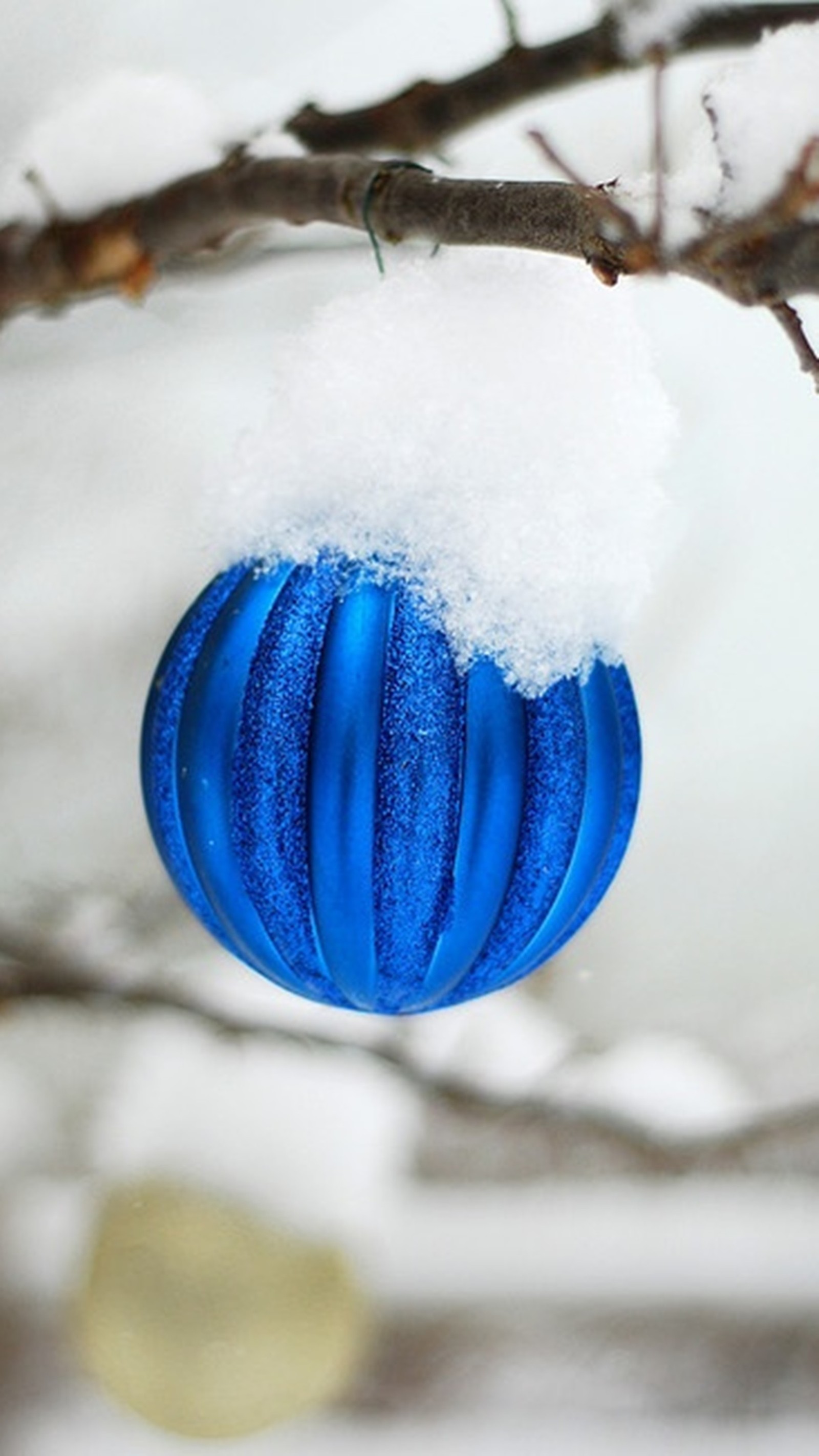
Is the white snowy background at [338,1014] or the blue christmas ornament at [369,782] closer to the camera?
the blue christmas ornament at [369,782]

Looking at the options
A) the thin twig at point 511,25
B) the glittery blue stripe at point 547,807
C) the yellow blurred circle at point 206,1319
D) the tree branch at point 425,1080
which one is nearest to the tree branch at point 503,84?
the thin twig at point 511,25

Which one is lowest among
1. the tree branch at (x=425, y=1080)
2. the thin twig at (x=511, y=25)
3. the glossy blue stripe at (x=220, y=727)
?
the glossy blue stripe at (x=220, y=727)

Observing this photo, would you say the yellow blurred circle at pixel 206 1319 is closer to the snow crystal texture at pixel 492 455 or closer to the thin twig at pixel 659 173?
the snow crystal texture at pixel 492 455

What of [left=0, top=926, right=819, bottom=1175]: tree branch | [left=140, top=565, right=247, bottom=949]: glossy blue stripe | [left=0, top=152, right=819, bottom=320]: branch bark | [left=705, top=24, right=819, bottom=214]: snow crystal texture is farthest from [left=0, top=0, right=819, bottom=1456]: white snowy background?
[left=705, top=24, right=819, bottom=214]: snow crystal texture

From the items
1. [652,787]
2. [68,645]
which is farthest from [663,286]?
[68,645]

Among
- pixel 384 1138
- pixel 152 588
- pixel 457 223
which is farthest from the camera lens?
pixel 384 1138

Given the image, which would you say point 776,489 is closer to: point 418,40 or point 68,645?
point 418,40

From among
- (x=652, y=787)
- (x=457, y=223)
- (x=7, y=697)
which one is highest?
(x=7, y=697)
